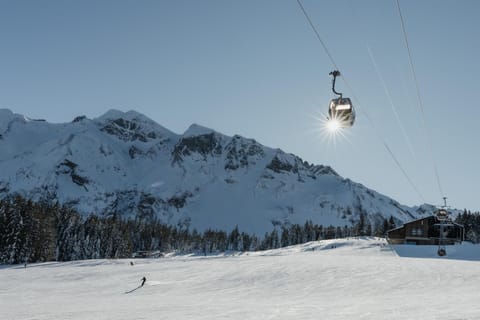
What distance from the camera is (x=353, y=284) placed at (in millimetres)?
30969

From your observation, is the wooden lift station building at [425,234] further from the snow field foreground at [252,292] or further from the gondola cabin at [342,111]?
the gondola cabin at [342,111]

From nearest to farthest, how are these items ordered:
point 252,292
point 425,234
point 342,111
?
1. point 342,111
2. point 252,292
3. point 425,234

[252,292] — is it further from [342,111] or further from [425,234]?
[425,234]

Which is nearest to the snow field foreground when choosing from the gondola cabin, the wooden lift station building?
the gondola cabin

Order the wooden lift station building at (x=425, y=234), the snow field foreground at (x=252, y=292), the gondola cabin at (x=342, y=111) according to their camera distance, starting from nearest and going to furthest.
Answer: the gondola cabin at (x=342, y=111) < the snow field foreground at (x=252, y=292) < the wooden lift station building at (x=425, y=234)

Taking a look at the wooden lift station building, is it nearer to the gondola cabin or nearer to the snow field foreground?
the snow field foreground

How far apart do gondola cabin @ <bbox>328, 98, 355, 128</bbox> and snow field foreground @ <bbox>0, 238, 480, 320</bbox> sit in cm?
695

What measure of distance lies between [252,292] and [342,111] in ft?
62.4

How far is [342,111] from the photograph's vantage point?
48.6 ft

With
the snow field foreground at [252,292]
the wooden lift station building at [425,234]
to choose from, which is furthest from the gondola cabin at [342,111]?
the wooden lift station building at [425,234]

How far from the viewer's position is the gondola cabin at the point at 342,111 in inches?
580

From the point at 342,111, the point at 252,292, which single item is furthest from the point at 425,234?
the point at 342,111

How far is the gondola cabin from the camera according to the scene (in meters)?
14.7

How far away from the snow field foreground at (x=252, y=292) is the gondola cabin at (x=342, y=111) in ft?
22.8
